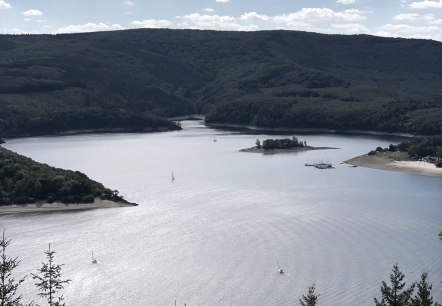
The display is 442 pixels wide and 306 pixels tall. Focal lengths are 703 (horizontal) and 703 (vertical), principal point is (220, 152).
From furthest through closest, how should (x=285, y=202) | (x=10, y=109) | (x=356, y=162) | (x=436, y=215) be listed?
(x=10, y=109)
(x=356, y=162)
(x=285, y=202)
(x=436, y=215)

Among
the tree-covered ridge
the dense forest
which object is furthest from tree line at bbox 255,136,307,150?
the tree-covered ridge

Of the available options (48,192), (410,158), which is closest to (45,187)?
(48,192)

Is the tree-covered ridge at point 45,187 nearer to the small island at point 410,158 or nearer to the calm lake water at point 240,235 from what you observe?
the calm lake water at point 240,235

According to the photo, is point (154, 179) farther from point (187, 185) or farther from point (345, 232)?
point (345, 232)

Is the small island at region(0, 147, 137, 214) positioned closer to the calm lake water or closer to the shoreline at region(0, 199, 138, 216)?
the shoreline at region(0, 199, 138, 216)

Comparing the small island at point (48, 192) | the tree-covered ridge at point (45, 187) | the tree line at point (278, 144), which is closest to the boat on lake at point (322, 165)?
the tree line at point (278, 144)

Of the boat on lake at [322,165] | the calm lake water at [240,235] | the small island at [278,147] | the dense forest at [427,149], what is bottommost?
the calm lake water at [240,235]

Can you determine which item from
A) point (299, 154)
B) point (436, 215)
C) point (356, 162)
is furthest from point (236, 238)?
point (299, 154)

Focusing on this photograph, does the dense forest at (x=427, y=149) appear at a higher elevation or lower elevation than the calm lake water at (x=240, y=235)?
higher
